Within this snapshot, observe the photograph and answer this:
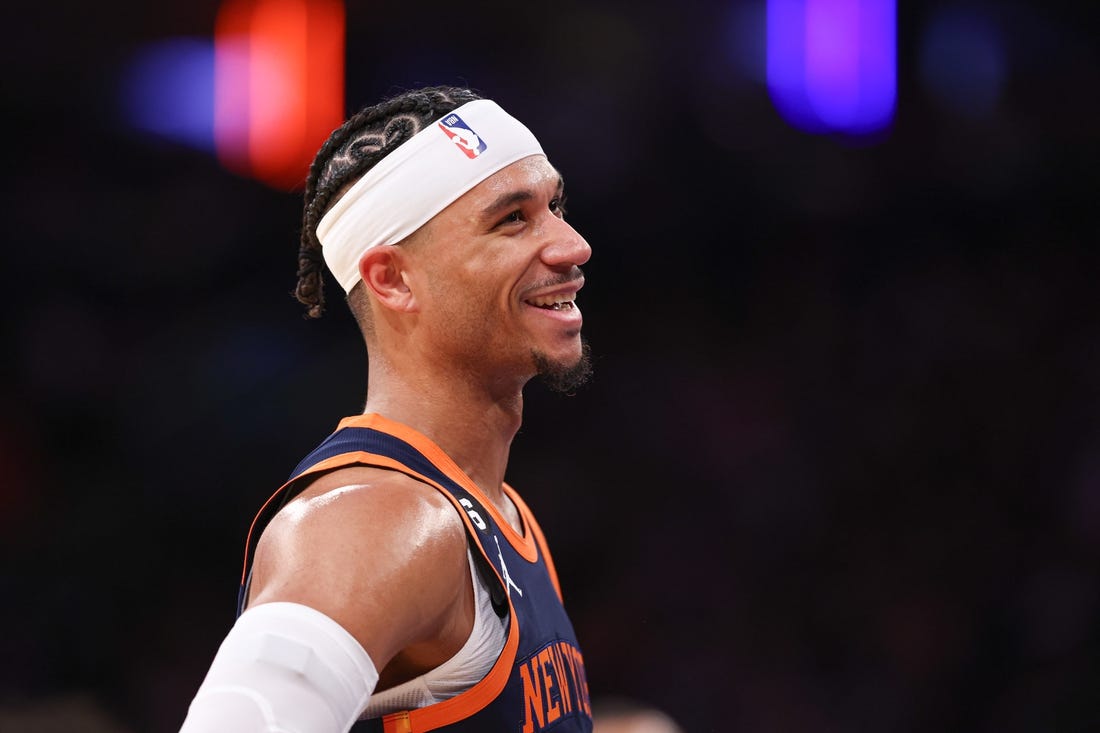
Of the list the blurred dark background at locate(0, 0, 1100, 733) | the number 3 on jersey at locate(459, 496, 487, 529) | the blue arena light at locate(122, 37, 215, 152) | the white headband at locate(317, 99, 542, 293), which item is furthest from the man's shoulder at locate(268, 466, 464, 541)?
the blue arena light at locate(122, 37, 215, 152)

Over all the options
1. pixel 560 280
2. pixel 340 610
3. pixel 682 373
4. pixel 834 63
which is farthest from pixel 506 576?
pixel 834 63

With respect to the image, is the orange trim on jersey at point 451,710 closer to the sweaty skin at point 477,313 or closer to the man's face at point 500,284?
the sweaty skin at point 477,313

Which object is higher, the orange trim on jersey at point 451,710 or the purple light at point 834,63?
the purple light at point 834,63

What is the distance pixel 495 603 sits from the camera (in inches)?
74.7

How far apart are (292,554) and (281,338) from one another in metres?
3.93

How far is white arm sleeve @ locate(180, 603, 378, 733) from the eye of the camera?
4.67 ft

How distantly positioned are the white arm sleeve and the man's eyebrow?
97cm

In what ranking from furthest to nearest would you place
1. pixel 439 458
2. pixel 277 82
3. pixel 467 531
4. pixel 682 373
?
1. pixel 682 373
2. pixel 277 82
3. pixel 439 458
4. pixel 467 531

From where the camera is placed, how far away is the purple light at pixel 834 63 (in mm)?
5500

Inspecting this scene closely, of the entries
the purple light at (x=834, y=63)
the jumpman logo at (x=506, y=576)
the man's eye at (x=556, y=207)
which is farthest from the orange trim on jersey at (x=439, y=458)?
the purple light at (x=834, y=63)

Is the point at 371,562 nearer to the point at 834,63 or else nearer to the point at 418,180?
the point at 418,180

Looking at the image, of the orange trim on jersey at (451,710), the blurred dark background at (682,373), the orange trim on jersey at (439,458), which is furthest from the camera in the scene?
the blurred dark background at (682,373)

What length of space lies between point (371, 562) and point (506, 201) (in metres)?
0.91

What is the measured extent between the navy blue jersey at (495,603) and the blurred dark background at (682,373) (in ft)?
10.3
